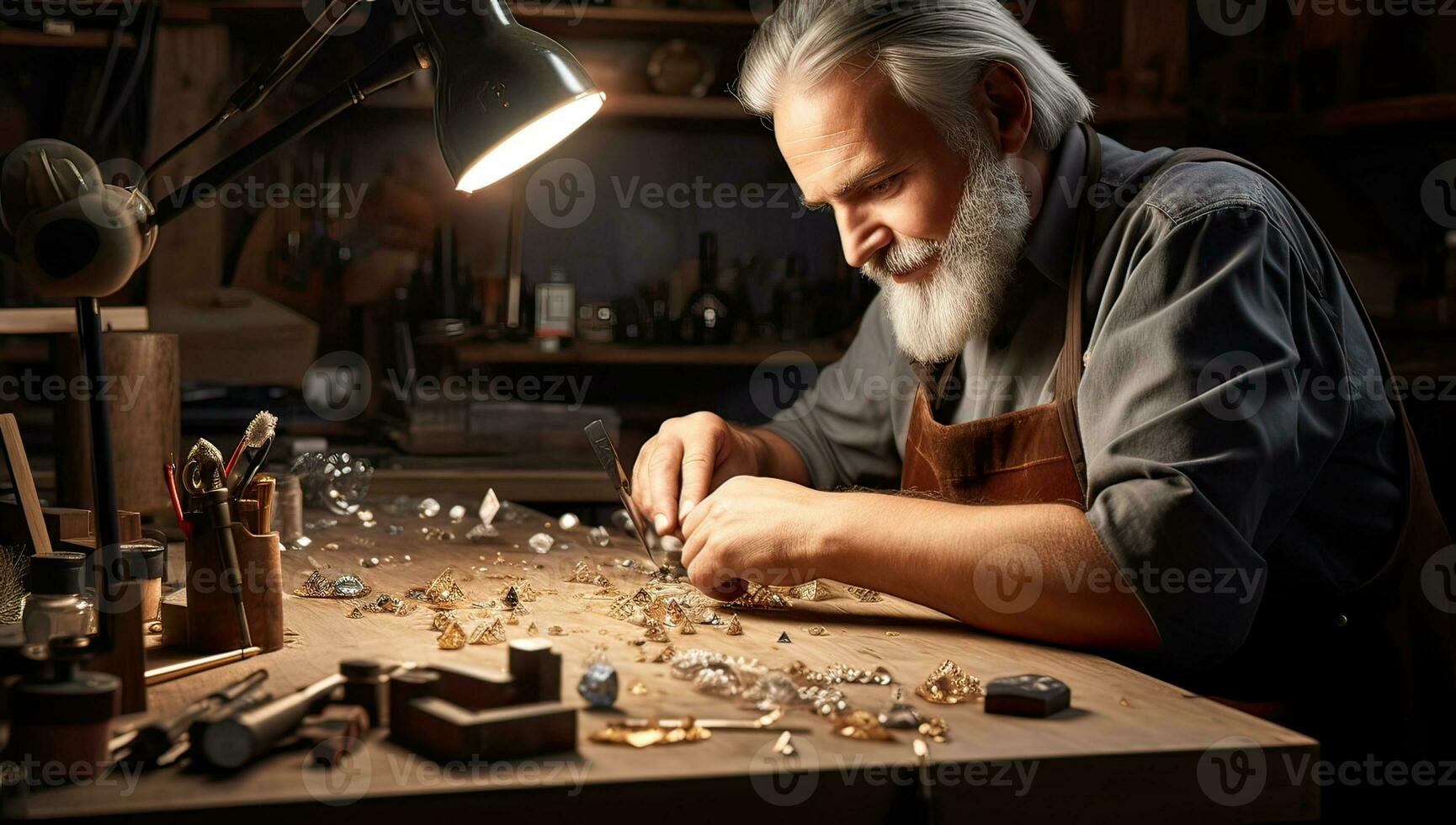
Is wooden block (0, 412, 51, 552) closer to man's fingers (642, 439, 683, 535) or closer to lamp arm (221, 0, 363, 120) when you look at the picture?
lamp arm (221, 0, 363, 120)

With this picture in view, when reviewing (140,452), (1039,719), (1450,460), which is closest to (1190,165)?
(1450,460)

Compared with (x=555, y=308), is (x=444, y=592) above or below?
below

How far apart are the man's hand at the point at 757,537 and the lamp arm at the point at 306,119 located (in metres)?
0.57

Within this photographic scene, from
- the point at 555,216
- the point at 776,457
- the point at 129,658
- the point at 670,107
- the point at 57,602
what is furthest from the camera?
the point at 555,216

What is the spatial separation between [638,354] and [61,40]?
172 cm

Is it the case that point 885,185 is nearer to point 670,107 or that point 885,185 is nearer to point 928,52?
point 928,52

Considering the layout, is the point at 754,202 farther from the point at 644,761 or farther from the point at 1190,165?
the point at 644,761

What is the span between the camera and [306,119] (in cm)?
121

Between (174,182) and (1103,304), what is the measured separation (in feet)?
8.94

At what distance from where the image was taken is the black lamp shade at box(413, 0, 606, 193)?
1.17 m

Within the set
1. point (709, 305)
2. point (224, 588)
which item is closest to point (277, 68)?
point (224, 588)

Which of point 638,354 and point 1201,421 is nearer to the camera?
point 1201,421

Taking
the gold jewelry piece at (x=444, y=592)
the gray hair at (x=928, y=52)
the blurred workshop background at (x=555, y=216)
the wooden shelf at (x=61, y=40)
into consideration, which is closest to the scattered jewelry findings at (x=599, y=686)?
the gold jewelry piece at (x=444, y=592)

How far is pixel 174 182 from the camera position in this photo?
3.34 m
